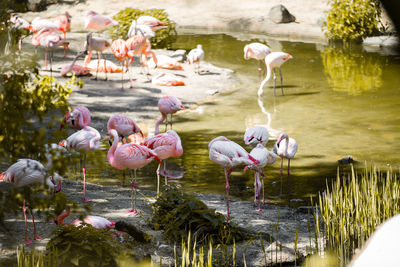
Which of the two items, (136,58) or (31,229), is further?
(136,58)

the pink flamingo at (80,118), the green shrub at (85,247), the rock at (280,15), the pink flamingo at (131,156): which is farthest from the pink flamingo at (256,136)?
the rock at (280,15)

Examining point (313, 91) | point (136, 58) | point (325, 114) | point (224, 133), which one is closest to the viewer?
point (224, 133)

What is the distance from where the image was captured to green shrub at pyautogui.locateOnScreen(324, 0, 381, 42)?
15.2m

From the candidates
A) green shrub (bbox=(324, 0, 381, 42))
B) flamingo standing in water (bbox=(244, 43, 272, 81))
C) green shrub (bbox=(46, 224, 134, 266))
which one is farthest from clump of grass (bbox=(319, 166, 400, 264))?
green shrub (bbox=(324, 0, 381, 42))

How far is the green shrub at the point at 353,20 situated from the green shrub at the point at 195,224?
11.9 metres

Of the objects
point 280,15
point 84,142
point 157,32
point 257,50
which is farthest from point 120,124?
point 280,15

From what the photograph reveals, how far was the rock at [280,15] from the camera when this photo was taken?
59.8ft

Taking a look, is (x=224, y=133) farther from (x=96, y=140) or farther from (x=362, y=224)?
(x=362, y=224)

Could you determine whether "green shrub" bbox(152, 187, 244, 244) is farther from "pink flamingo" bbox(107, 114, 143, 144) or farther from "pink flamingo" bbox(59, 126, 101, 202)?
"pink flamingo" bbox(107, 114, 143, 144)

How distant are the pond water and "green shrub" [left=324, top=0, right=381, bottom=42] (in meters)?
0.83

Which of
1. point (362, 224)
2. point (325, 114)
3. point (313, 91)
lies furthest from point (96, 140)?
point (313, 91)

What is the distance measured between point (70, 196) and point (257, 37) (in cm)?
1244

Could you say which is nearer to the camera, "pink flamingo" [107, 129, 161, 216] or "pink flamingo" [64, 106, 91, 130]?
"pink flamingo" [107, 129, 161, 216]

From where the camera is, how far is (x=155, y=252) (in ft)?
13.9
